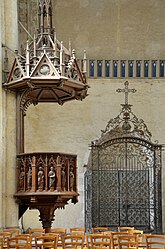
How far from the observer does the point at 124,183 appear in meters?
20.5

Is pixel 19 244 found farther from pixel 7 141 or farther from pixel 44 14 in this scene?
pixel 44 14

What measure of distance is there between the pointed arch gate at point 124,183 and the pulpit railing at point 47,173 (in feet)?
21.0

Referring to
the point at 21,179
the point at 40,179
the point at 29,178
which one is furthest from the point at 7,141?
the point at 40,179

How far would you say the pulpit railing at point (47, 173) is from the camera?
13.2 meters

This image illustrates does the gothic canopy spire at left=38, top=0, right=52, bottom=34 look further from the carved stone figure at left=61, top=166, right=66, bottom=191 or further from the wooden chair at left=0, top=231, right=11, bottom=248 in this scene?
the wooden chair at left=0, top=231, right=11, bottom=248

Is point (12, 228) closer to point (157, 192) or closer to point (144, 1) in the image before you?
point (157, 192)

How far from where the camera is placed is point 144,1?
72.9 ft

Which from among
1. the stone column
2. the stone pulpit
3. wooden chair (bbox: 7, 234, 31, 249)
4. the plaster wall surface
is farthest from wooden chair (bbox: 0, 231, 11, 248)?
the plaster wall surface

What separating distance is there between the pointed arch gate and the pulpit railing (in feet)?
21.0

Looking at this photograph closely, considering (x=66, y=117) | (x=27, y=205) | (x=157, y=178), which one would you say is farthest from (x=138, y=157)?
(x=27, y=205)

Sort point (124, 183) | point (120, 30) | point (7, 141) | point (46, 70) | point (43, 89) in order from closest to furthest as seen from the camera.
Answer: point (46, 70) → point (7, 141) → point (43, 89) → point (124, 183) → point (120, 30)

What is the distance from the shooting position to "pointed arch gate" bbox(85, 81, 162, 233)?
19969mm

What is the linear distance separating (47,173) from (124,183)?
7.65 m

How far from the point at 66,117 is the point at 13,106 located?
7187 millimetres
